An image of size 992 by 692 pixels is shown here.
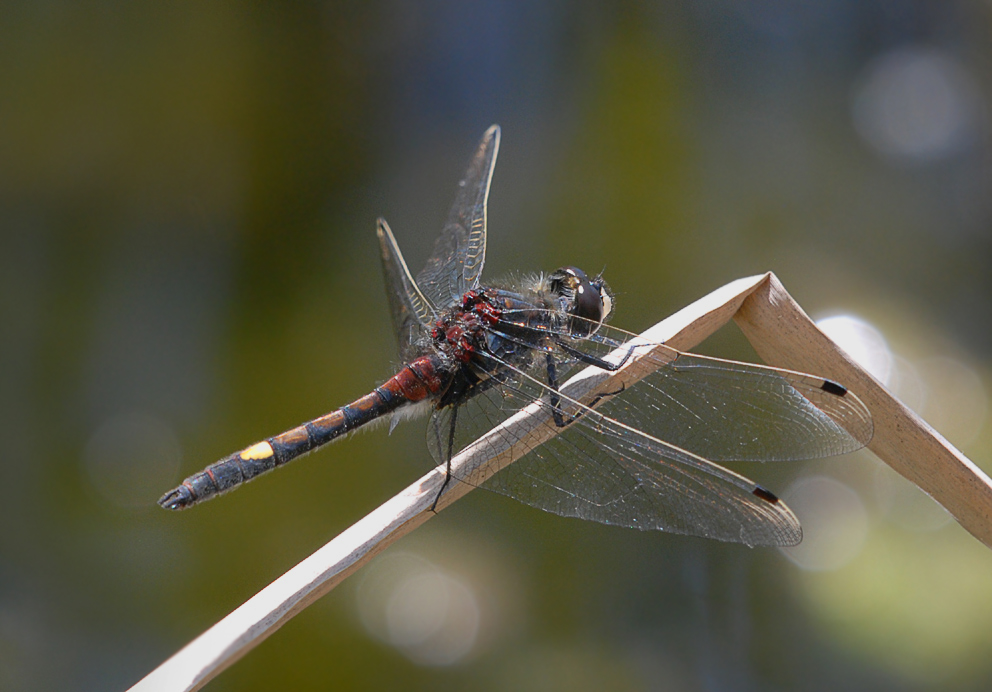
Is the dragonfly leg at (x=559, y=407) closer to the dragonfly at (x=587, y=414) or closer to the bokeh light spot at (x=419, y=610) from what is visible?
the dragonfly at (x=587, y=414)

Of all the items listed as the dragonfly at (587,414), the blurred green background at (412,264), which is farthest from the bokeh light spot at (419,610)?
the dragonfly at (587,414)

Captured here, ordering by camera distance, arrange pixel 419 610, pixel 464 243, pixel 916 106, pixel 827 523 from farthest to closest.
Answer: pixel 916 106 → pixel 419 610 → pixel 827 523 → pixel 464 243

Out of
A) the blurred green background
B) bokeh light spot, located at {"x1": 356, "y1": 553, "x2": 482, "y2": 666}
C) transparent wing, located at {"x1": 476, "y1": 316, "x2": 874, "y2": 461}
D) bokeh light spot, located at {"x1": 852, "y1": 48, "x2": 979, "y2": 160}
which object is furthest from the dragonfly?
bokeh light spot, located at {"x1": 852, "y1": 48, "x2": 979, "y2": 160}

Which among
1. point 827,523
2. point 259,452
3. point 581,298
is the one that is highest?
point 581,298

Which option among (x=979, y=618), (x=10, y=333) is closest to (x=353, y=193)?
(x=10, y=333)

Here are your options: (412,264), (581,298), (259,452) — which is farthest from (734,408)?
(412,264)

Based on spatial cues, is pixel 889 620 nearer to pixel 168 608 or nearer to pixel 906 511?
pixel 906 511

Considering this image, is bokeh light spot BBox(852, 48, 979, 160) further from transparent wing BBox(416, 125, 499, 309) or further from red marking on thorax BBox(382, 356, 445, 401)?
red marking on thorax BBox(382, 356, 445, 401)

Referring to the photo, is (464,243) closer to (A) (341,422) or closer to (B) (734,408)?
(A) (341,422)
